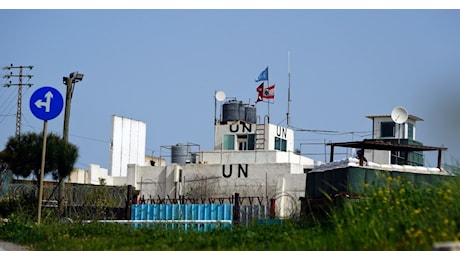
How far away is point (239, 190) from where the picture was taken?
48.6 meters

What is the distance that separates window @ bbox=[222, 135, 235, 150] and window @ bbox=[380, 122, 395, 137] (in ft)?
33.4

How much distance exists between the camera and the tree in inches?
1103

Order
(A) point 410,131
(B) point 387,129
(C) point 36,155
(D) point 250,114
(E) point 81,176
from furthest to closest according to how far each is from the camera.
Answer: (E) point 81,176, (D) point 250,114, (A) point 410,131, (B) point 387,129, (C) point 36,155

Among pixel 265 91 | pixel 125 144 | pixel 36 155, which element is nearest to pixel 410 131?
pixel 265 91

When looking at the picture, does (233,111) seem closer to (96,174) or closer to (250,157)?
(250,157)

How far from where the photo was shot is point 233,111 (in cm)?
5519

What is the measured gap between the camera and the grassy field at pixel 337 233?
10.8m

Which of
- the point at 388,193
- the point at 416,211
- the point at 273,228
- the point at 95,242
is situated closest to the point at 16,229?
the point at 95,242

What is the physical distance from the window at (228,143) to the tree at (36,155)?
2471cm

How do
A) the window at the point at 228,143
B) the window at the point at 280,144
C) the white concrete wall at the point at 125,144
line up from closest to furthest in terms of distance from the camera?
the window at the point at 228,143 → the window at the point at 280,144 → the white concrete wall at the point at 125,144

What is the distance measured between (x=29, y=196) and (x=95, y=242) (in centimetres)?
1197

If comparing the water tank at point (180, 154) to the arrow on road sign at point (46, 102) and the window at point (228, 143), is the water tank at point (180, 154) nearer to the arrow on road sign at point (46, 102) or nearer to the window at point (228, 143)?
the window at point (228, 143)

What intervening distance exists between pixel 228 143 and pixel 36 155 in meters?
26.1

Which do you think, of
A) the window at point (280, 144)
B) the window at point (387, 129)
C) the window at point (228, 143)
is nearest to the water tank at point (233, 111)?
the window at point (228, 143)
